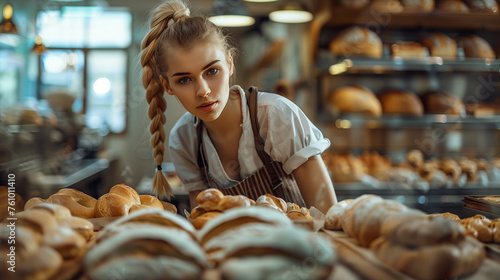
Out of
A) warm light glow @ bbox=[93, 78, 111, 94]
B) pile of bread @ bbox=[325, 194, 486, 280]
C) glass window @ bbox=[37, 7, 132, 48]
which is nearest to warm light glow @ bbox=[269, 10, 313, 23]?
pile of bread @ bbox=[325, 194, 486, 280]

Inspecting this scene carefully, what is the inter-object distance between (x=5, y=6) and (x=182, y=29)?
236 cm

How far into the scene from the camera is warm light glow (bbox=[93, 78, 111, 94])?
792 cm

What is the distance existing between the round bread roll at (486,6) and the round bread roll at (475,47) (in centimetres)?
27

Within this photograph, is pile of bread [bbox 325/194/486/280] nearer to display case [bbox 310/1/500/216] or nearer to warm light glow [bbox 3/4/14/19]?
display case [bbox 310/1/500/216]

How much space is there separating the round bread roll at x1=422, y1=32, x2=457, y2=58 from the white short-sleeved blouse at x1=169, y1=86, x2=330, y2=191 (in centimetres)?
264

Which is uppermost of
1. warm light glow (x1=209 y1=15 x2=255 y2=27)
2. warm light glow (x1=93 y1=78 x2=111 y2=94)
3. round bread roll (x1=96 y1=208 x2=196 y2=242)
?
warm light glow (x1=209 y1=15 x2=255 y2=27)

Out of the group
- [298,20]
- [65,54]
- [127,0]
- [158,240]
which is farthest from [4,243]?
[65,54]

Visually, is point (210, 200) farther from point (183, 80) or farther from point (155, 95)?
point (155, 95)

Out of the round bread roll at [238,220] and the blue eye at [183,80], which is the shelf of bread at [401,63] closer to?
the blue eye at [183,80]

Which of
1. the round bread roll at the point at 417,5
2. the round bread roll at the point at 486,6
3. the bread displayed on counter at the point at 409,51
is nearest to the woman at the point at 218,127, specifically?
the bread displayed on counter at the point at 409,51

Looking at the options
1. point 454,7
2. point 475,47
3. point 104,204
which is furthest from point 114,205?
point 454,7

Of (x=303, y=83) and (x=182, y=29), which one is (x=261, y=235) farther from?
(x=303, y=83)

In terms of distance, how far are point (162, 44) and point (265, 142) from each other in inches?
20.4

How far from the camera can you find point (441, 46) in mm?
3924
